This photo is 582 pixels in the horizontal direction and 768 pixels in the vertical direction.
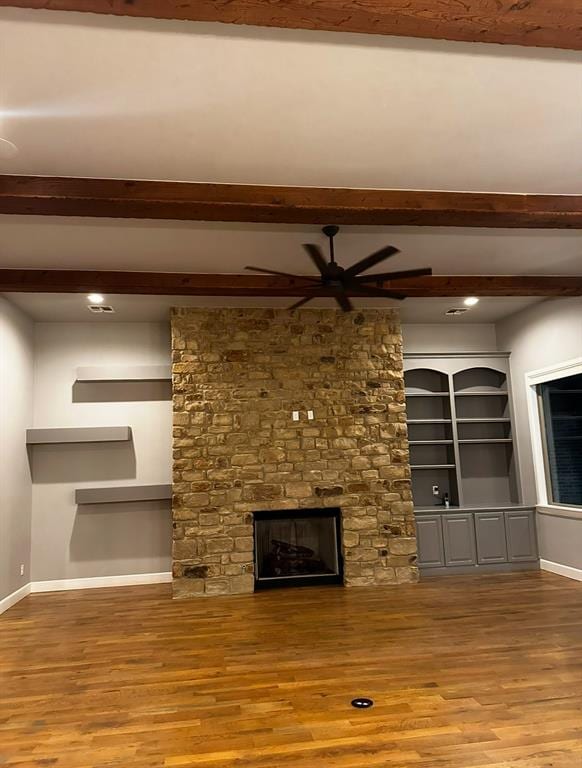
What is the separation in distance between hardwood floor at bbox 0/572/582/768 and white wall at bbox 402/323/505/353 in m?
3.21

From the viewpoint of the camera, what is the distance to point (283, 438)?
6262mm

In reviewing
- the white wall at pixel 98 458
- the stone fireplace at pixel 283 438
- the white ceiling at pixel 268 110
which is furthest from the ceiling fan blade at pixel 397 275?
the white wall at pixel 98 458

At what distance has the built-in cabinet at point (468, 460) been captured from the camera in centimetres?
661

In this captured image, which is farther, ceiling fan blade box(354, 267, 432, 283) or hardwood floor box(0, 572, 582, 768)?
ceiling fan blade box(354, 267, 432, 283)

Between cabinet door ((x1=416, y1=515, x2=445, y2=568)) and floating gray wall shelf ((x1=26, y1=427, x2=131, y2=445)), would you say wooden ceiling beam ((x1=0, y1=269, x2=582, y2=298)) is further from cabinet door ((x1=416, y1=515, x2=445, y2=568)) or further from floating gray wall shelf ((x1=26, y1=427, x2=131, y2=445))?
cabinet door ((x1=416, y1=515, x2=445, y2=568))

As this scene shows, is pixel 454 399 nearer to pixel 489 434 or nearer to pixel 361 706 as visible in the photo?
pixel 489 434

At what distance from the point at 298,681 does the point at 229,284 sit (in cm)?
347

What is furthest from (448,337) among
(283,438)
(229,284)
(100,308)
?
(100,308)

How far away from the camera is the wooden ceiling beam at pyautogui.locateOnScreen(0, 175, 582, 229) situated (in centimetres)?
336

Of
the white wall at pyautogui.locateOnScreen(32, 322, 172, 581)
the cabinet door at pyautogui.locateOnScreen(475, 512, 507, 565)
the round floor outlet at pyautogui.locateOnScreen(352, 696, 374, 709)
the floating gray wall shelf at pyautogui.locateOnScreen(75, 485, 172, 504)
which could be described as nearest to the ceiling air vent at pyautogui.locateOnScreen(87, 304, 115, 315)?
the white wall at pyautogui.locateOnScreen(32, 322, 172, 581)

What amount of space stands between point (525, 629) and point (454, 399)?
3.34 metres

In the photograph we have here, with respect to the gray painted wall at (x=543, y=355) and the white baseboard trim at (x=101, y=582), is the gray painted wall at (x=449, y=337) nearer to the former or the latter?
the gray painted wall at (x=543, y=355)

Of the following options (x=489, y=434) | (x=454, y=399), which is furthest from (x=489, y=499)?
(x=454, y=399)

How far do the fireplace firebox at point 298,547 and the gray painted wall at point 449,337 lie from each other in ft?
8.50
